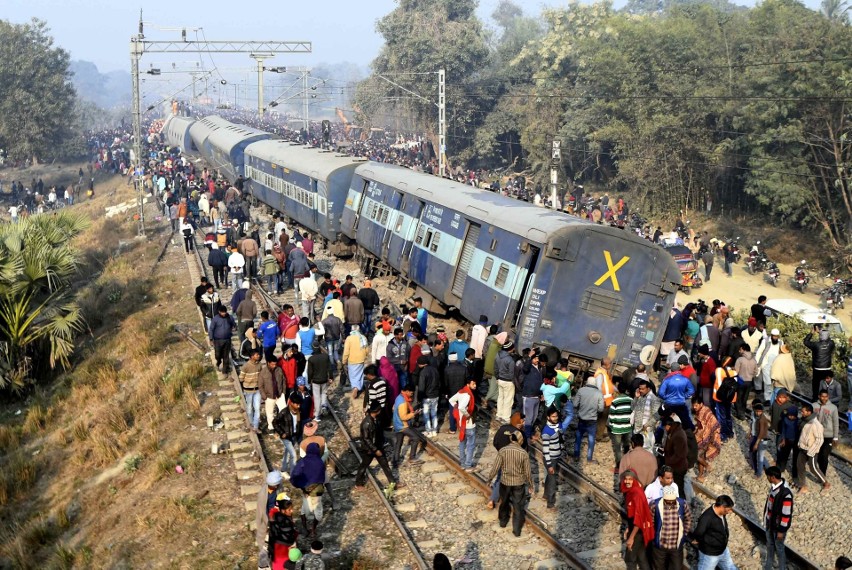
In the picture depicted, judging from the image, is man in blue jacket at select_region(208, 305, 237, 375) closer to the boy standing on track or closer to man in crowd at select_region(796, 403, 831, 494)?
the boy standing on track

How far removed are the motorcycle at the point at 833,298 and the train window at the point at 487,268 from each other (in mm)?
16005

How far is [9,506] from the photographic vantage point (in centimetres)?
1575

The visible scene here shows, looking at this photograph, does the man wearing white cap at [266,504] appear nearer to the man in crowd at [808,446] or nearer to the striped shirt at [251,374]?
the striped shirt at [251,374]

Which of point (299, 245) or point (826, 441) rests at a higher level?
point (299, 245)

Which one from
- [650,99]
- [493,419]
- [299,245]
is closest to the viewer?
[493,419]

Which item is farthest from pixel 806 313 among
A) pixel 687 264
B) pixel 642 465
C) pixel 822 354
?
pixel 642 465

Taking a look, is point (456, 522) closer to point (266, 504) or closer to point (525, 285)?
point (266, 504)

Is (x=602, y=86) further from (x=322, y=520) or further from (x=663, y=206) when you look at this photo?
(x=322, y=520)

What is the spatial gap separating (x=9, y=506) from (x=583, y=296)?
431 inches

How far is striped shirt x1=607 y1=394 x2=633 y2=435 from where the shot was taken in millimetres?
12750

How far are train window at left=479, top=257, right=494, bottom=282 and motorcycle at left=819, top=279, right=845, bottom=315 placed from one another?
16005mm

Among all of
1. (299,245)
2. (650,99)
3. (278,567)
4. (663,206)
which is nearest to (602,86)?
(650,99)

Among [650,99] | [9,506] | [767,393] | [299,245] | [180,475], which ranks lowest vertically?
[9,506]

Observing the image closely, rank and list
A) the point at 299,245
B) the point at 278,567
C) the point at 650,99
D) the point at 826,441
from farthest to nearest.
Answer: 1. the point at 650,99
2. the point at 299,245
3. the point at 826,441
4. the point at 278,567
